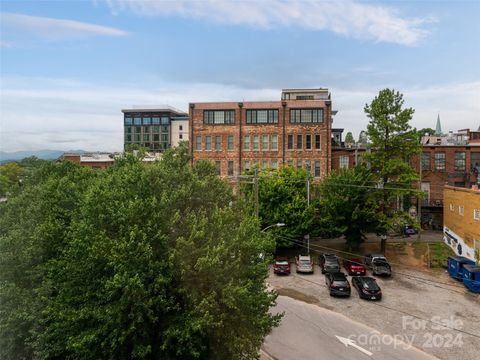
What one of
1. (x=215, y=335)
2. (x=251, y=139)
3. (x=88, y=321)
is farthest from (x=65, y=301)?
(x=251, y=139)

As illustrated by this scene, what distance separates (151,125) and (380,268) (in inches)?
3768

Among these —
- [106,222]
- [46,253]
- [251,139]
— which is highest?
[251,139]

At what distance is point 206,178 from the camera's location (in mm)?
15758

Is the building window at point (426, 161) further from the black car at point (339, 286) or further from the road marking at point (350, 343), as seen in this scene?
the road marking at point (350, 343)

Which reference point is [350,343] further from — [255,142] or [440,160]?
[440,160]

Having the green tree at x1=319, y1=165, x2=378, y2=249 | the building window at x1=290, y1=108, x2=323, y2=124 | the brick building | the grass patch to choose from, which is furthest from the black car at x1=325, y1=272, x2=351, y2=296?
the building window at x1=290, y1=108, x2=323, y2=124

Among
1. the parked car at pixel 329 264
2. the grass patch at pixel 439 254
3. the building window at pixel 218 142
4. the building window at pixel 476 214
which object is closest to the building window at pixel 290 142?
the building window at pixel 218 142

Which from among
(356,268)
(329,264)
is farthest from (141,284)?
(356,268)

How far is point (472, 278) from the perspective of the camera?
2731cm

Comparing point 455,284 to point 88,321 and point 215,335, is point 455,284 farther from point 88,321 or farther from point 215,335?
point 88,321

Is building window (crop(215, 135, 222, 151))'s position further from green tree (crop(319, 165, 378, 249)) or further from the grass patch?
the grass patch

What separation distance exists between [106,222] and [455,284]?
89.3 ft

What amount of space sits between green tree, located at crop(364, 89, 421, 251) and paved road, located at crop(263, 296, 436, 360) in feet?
47.3

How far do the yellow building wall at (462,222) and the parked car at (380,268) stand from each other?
21.5ft
